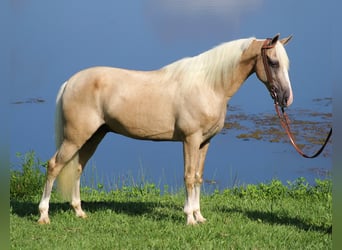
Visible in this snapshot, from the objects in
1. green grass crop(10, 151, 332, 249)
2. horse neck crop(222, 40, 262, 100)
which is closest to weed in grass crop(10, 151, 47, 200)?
green grass crop(10, 151, 332, 249)

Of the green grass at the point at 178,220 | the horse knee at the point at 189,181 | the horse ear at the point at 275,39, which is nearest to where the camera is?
the green grass at the point at 178,220

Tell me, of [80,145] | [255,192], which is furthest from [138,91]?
[255,192]

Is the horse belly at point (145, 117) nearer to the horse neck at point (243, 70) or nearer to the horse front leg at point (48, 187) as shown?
the horse neck at point (243, 70)

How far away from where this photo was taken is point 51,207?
6.83 m

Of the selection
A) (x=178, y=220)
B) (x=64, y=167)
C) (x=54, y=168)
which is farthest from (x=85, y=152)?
(x=178, y=220)

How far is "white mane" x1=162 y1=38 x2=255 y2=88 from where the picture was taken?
557cm

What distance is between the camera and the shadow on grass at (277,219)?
223 inches

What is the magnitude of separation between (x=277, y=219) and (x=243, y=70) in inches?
76.6

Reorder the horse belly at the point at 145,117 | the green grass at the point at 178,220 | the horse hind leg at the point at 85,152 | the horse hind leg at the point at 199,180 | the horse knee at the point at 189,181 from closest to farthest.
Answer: the green grass at the point at 178,220
the horse knee at the point at 189,181
the horse belly at the point at 145,117
the horse hind leg at the point at 199,180
the horse hind leg at the point at 85,152

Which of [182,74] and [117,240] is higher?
[182,74]

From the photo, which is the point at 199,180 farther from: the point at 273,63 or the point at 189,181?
the point at 273,63

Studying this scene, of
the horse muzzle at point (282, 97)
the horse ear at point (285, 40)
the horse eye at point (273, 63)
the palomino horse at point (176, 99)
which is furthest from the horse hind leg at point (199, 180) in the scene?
the horse ear at point (285, 40)

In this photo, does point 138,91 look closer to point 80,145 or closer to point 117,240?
point 80,145

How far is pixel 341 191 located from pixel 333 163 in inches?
7.4
